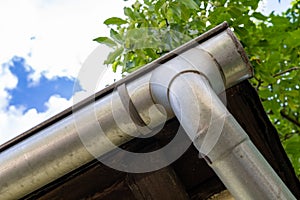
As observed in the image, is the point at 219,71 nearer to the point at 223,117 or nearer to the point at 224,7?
the point at 223,117

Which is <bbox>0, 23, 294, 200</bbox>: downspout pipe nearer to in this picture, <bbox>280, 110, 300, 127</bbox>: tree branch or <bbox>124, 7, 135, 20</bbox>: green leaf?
<bbox>124, 7, 135, 20</bbox>: green leaf

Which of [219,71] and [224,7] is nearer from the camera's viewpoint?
[219,71]

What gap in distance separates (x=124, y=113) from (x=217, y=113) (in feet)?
0.70

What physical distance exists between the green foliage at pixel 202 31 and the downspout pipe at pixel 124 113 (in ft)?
1.62

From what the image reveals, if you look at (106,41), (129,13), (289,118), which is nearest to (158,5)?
(129,13)

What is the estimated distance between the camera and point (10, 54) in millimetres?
6516

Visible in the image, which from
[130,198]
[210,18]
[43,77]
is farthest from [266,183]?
[43,77]

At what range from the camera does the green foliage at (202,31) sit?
167 centimetres

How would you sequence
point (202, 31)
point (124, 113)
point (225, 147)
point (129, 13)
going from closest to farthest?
point (225, 147)
point (124, 113)
point (129, 13)
point (202, 31)

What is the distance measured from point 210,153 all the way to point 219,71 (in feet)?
0.69

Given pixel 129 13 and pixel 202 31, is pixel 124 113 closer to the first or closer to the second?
pixel 129 13

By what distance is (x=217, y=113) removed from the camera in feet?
2.82

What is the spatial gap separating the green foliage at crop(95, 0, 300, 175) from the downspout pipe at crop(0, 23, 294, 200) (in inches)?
19.5

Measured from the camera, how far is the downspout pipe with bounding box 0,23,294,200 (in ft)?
3.09
